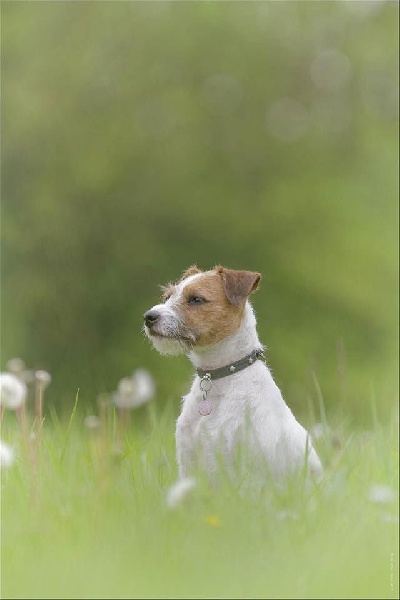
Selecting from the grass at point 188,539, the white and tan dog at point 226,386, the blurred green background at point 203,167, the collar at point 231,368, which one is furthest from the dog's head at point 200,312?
the blurred green background at point 203,167

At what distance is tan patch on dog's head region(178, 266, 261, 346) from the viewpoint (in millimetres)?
4559

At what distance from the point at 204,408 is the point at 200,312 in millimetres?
563

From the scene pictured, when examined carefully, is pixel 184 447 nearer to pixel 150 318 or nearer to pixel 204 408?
pixel 204 408

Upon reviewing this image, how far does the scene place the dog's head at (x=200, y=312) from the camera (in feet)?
14.8

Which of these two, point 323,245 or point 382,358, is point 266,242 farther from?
point 382,358

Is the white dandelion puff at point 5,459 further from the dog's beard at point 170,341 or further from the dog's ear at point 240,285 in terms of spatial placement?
the dog's ear at point 240,285

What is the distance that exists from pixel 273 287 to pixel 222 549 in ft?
27.1

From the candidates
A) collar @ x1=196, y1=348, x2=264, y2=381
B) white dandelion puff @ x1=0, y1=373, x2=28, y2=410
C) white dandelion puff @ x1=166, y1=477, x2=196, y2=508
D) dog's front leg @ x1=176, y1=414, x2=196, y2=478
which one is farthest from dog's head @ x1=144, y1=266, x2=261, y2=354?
white dandelion puff @ x1=166, y1=477, x2=196, y2=508

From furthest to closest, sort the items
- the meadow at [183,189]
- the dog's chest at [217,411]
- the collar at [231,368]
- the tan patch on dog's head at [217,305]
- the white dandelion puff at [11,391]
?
the meadow at [183,189], the tan patch on dog's head at [217,305], the collar at [231,368], the dog's chest at [217,411], the white dandelion puff at [11,391]

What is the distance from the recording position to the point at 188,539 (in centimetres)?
335

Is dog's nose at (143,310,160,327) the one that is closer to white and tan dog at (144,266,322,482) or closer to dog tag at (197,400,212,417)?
white and tan dog at (144,266,322,482)

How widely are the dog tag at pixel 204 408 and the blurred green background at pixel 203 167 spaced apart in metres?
5.62

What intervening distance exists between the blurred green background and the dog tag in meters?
5.62

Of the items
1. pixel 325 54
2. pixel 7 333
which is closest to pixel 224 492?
pixel 7 333
